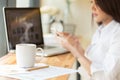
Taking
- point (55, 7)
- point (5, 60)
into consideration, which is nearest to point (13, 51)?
point (5, 60)

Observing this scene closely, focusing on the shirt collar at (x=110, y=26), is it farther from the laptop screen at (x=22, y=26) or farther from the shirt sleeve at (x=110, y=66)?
the laptop screen at (x=22, y=26)

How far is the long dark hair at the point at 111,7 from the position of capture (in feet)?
4.31

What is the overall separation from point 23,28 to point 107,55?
2.77 ft

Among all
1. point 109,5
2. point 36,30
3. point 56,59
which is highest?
point 109,5

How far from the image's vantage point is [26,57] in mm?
1368

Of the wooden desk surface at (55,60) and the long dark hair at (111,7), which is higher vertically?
the long dark hair at (111,7)

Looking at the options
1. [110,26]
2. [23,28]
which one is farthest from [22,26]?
[110,26]

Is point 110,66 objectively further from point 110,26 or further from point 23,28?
point 23,28

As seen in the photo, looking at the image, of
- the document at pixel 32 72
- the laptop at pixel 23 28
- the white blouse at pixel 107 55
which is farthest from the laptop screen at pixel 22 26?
the white blouse at pixel 107 55

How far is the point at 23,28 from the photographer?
192 cm

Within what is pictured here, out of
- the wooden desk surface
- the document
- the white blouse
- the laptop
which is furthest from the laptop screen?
the white blouse

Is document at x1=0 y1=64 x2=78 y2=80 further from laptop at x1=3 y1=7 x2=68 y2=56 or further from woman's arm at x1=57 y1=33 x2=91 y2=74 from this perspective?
laptop at x1=3 y1=7 x2=68 y2=56

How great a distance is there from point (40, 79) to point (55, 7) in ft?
5.19

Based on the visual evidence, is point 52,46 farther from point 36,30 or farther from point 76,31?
point 76,31
